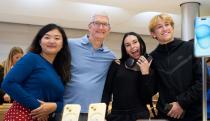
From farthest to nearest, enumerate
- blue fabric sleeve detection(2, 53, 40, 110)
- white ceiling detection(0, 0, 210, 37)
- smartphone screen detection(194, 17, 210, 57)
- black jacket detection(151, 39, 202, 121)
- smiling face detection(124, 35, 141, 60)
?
1. white ceiling detection(0, 0, 210, 37)
2. smiling face detection(124, 35, 141, 60)
3. black jacket detection(151, 39, 202, 121)
4. blue fabric sleeve detection(2, 53, 40, 110)
5. smartphone screen detection(194, 17, 210, 57)

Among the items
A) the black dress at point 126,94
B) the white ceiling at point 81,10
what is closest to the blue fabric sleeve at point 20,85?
the black dress at point 126,94

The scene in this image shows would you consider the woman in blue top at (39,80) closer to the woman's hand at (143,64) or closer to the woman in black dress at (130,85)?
the woman in black dress at (130,85)

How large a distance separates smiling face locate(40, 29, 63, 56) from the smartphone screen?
0.82 meters

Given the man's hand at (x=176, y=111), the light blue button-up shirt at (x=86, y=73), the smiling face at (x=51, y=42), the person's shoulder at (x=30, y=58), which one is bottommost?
the man's hand at (x=176, y=111)

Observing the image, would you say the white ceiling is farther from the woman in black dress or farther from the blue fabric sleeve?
the blue fabric sleeve

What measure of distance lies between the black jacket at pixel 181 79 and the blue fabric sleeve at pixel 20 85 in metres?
0.76

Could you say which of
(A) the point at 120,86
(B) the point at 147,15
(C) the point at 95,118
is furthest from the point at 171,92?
(B) the point at 147,15

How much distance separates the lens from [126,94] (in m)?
1.95

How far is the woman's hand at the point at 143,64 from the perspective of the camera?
6.17ft

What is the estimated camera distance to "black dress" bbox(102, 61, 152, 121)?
76.0 inches

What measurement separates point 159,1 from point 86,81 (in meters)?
3.83

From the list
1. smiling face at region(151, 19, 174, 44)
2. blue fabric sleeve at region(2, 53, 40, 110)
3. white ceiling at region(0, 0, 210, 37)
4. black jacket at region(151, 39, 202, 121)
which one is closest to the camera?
blue fabric sleeve at region(2, 53, 40, 110)

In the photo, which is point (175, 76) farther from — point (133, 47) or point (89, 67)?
point (89, 67)

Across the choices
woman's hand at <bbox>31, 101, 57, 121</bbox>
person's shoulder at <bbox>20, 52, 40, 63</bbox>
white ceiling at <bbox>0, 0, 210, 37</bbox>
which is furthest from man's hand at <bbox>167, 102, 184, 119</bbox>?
white ceiling at <bbox>0, 0, 210, 37</bbox>
